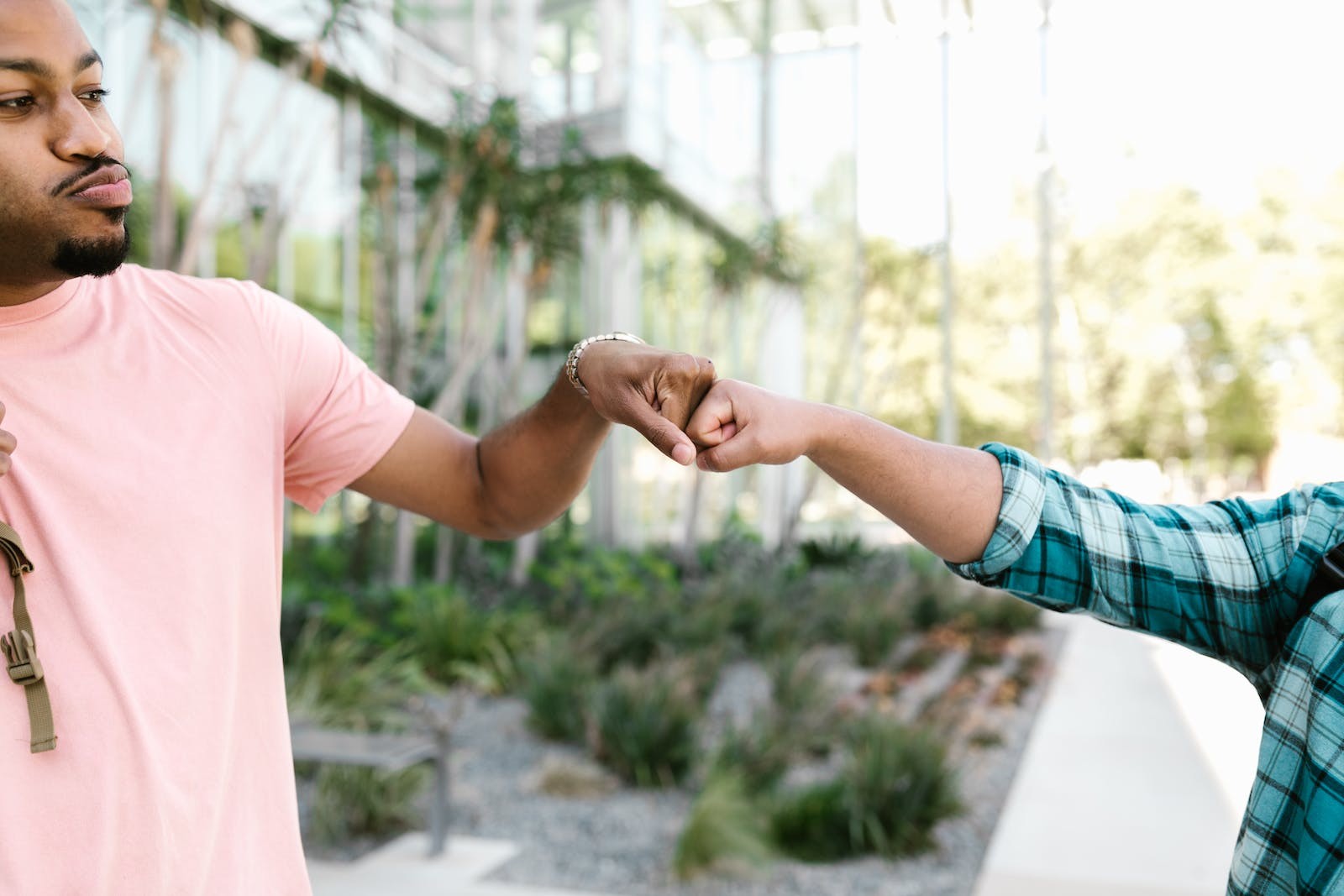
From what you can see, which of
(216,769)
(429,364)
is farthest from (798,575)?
(216,769)

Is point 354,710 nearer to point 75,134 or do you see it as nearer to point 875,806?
point 875,806

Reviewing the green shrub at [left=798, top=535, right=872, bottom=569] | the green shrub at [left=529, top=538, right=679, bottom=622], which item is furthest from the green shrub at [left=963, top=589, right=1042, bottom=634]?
the green shrub at [left=798, top=535, right=872, bottom=569]

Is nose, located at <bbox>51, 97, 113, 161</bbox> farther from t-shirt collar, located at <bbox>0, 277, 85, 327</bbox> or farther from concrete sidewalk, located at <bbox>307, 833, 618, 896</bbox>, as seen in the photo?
concrete sidewalk, located at <bbox>307, 833, 618, 896</bbox>

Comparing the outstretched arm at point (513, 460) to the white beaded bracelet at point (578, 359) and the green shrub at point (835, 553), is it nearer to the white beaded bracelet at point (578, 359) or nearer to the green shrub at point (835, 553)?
the white beaded bracelet at point (578, 359)

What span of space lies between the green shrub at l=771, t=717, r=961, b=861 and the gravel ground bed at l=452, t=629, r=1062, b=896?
0.24 feet

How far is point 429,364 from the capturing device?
449 inches

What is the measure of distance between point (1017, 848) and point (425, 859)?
222 cm

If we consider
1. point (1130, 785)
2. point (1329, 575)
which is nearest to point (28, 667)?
point (1329, 575)

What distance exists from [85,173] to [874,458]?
824 millimetres

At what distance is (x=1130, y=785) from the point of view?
5.39 meters

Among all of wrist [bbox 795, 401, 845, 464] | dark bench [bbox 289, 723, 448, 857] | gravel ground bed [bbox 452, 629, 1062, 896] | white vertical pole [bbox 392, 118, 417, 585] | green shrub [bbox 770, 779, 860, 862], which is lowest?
gravel ground bed [bbox 452, 629, 1062, 896]

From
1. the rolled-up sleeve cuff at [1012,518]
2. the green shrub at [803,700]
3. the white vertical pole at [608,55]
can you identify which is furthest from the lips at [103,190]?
the white vertical pole at [608,55]

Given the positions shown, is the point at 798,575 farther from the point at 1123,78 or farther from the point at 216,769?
the point at 1123,78

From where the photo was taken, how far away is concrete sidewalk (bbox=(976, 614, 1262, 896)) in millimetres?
4227
